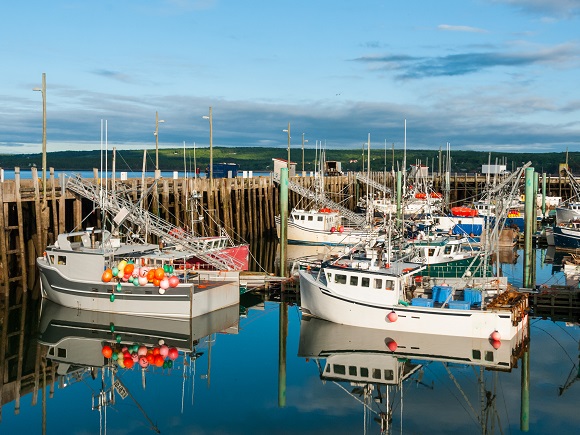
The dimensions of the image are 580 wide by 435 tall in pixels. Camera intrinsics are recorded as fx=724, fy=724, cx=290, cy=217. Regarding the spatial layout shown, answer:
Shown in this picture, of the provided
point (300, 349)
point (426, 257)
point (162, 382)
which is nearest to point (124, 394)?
point (162, 382)

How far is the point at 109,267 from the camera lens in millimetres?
27953

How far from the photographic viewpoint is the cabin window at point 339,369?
2234 centimetres

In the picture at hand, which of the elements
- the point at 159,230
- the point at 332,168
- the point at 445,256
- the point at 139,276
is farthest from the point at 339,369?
the point at 332,168

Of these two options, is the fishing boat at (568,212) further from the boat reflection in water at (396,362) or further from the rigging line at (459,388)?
the rigging line at (459,388)

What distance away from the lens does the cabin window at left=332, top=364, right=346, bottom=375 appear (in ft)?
73.3

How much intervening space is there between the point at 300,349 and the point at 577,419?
9.38 meters

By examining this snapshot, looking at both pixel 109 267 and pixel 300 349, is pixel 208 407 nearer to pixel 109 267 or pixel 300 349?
pixel 300 349

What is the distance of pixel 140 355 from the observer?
2344cm

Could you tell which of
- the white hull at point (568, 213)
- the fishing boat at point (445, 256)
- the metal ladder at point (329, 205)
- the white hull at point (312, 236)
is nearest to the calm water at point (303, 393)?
the fishing boat at point (445, 256)

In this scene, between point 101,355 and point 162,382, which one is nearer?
point 162,382

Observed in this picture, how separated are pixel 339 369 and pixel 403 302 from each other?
159 inches

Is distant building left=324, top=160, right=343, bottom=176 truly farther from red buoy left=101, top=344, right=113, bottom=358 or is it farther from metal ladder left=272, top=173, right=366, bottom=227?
red buoy left=101, top=344, right=113, bottom=358

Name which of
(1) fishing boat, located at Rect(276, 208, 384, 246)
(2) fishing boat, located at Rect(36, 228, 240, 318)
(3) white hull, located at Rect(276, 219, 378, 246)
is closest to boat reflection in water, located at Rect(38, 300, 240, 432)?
(2) fishing boat, located at Rect(36, 228, 240, 318)

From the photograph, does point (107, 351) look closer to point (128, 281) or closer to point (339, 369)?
point (128, 281)
